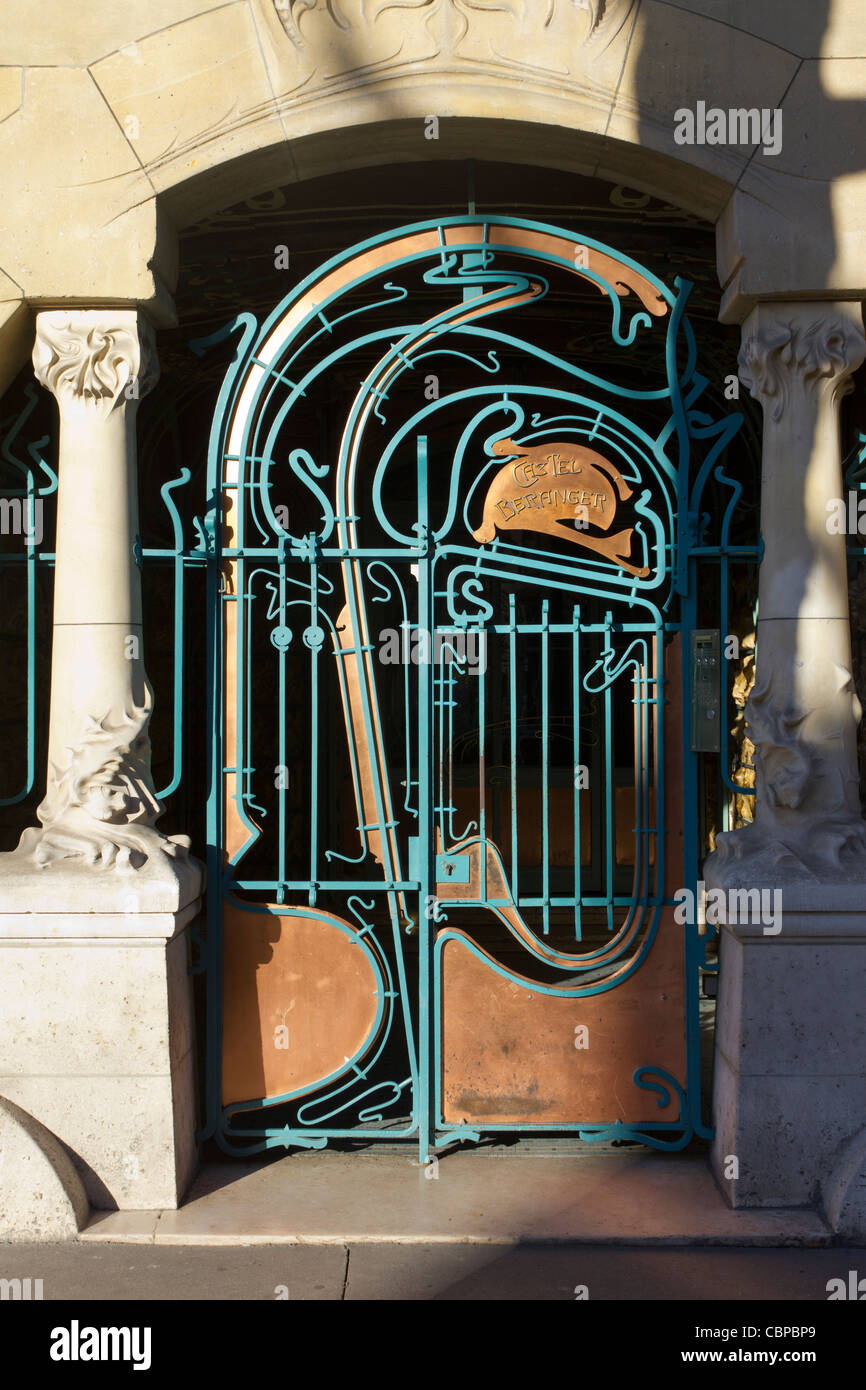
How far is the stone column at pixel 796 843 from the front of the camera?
4344 mm

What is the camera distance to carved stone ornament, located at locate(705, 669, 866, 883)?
14.3 ft

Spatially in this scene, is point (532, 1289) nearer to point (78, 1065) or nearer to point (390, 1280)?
point (390, 1280)

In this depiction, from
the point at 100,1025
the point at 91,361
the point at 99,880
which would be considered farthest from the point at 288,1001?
the point at 91,361

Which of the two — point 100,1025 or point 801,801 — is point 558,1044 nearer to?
point 801,801

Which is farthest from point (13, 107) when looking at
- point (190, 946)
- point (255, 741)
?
point (255, 741)

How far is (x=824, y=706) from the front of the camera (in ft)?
14.7

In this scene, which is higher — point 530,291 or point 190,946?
point 530,291

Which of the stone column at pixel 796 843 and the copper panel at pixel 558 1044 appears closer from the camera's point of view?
the stone column at pixel 796 843

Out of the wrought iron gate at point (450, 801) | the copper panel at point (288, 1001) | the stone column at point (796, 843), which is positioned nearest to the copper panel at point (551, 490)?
the wrought iron gate at point (450, 801)

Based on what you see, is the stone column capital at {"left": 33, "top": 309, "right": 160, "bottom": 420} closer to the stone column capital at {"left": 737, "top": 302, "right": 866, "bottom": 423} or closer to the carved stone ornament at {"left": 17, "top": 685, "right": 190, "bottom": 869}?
the carved stone ornament at {"left": 17, "top": 685, "right": 190, "bottom": 869}

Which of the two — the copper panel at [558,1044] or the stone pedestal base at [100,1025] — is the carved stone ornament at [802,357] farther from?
the stone pedestal base at [100,1025]

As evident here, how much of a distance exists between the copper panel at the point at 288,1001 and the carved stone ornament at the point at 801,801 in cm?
154

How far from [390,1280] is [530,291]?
3644mm

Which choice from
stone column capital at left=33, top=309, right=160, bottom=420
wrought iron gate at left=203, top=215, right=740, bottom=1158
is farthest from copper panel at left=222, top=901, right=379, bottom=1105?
stone column capital at left=33, top=309, right=160, bottom=420
